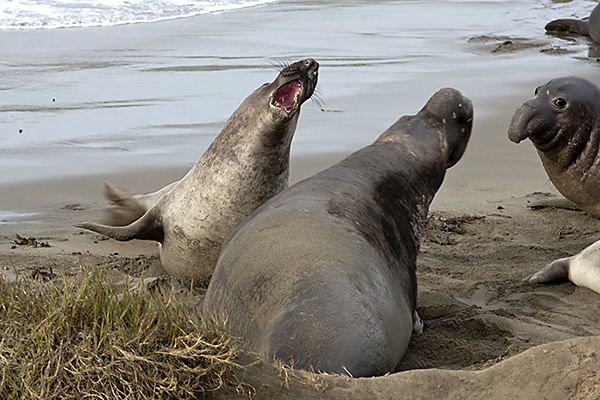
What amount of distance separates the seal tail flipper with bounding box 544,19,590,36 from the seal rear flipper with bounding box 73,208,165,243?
1202cm

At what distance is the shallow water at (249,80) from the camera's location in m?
6.97

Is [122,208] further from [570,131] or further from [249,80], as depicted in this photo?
[249,80]

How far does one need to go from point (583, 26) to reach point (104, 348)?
14.3m

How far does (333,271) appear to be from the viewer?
2.51 m

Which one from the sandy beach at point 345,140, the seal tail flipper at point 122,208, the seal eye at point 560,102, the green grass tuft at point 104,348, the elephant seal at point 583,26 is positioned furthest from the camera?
the elephant seal at point 583,26

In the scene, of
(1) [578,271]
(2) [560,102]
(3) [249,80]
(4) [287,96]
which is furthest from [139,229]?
(3) [249,80]

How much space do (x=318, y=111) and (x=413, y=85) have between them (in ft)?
6.07

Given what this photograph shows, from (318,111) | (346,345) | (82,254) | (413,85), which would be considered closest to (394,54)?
(413,85)

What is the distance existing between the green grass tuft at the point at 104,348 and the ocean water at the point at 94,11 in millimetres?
14201

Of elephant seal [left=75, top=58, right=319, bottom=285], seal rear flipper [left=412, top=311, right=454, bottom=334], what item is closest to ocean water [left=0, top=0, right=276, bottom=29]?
elephant seal [left=75, top=58, right=319, bottom=285]

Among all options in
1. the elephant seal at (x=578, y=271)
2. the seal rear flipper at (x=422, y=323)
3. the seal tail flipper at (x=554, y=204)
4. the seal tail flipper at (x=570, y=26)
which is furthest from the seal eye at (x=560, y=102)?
the seal tail flipper at (x=570, y=26)

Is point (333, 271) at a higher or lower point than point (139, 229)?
higher

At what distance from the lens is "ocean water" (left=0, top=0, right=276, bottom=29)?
14.9 meters

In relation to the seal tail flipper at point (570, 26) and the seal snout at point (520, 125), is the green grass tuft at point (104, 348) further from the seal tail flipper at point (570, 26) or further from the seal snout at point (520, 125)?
the seal tail flipper at point (570, 26)
